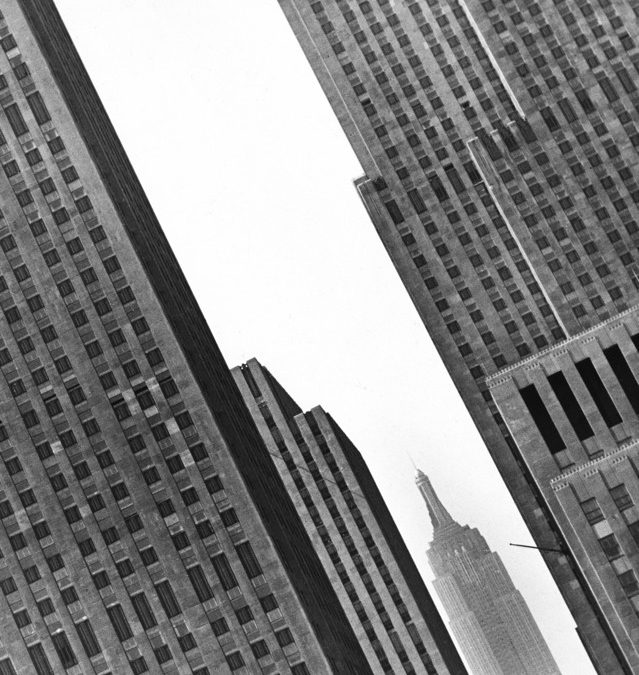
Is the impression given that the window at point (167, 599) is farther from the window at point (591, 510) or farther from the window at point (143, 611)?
the window at point (591, 510)

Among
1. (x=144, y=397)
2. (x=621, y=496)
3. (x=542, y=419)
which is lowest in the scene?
(x=621, y=496)

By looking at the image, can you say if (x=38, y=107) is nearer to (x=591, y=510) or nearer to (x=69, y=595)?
(x=69, y=595)

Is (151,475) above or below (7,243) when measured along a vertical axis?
below

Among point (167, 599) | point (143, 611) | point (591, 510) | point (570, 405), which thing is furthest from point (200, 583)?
point (591, 510)

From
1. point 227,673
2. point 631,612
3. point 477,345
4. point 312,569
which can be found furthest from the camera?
point 477,345

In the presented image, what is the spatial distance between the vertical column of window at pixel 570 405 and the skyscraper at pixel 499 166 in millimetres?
63178

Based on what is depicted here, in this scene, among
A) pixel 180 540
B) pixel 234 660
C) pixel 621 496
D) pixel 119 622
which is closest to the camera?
pixel 621 496

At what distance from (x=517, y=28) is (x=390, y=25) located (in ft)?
58.1

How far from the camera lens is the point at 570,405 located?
10900cm

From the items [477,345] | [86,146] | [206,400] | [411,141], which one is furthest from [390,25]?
[206,400]

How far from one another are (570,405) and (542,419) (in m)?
2.56

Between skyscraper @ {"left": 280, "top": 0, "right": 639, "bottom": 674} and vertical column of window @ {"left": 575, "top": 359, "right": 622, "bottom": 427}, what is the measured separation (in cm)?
6316

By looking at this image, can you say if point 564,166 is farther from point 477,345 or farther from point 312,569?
point 312,569

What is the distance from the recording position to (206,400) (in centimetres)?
13038
